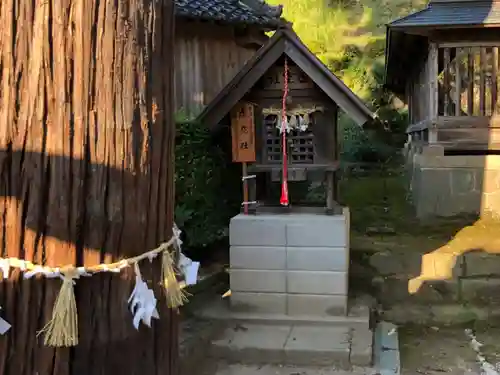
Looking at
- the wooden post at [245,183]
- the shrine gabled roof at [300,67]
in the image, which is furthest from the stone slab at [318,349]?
the shrine gabled roof at [300,67]

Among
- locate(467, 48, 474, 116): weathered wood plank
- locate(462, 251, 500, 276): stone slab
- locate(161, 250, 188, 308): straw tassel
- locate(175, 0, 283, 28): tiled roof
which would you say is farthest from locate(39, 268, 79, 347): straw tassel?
locate(467, 48, 474, 116): weathered wood plank

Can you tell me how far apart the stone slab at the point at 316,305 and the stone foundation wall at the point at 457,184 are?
15.0ft

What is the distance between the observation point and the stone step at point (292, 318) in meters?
6.27

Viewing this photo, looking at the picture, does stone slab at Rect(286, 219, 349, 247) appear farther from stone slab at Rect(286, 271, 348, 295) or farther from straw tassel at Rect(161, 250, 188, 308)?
straw tassel at Rect(161, 250, 188, 308)

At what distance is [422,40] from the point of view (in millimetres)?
10727

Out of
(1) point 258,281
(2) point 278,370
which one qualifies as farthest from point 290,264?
(2) point 278,370

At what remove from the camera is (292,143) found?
21.5 ft

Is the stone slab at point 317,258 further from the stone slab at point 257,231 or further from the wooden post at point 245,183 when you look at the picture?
the wooden post at point 245,183

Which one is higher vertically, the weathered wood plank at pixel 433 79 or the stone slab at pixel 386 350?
the weathered wood plank at pixel 433 79

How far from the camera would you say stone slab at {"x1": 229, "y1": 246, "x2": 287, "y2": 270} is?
6430 mm

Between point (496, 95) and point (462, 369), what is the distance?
571 cm

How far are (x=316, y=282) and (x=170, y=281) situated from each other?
4.45 metres

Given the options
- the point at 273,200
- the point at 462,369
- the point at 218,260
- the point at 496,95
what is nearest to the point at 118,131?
the point at 462,369

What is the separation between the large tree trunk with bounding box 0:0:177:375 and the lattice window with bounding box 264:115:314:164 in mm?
4713
